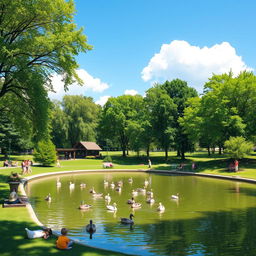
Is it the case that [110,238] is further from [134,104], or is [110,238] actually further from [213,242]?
[134,104]

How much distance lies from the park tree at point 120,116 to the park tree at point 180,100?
11.8 m

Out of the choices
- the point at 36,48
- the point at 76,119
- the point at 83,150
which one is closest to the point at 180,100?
the point at 83,150

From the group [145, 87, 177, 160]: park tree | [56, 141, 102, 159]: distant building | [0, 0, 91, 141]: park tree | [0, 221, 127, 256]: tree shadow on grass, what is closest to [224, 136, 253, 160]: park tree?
[145, 87, 177, 160]: park tree

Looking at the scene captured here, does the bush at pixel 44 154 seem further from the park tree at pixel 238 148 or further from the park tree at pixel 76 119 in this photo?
the park tree at pixel 238 148

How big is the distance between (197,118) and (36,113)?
36.8m

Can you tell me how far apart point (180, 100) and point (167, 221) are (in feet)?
174

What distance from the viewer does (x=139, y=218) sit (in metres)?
18.8

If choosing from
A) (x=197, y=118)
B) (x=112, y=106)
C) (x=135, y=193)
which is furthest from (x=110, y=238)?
(x=112, y=106)

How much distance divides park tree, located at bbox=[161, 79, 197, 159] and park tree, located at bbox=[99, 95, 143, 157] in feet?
38.7

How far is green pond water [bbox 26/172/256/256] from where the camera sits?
1328 centimetres

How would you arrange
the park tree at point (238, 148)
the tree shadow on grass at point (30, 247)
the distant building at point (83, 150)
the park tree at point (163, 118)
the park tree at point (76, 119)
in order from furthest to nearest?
the park tree at point (76, 119) < the distant building at point (83, 150) < the park tree at point (163, 118) < the park tree at point (238, 148) < the tree shadow on grass at point (30, 247)

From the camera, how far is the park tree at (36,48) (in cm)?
2200

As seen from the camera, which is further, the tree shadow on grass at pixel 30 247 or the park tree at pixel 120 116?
the park tree at pixel 120 116

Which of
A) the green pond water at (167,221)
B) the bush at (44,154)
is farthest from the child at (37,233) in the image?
the bush at (44,154)
